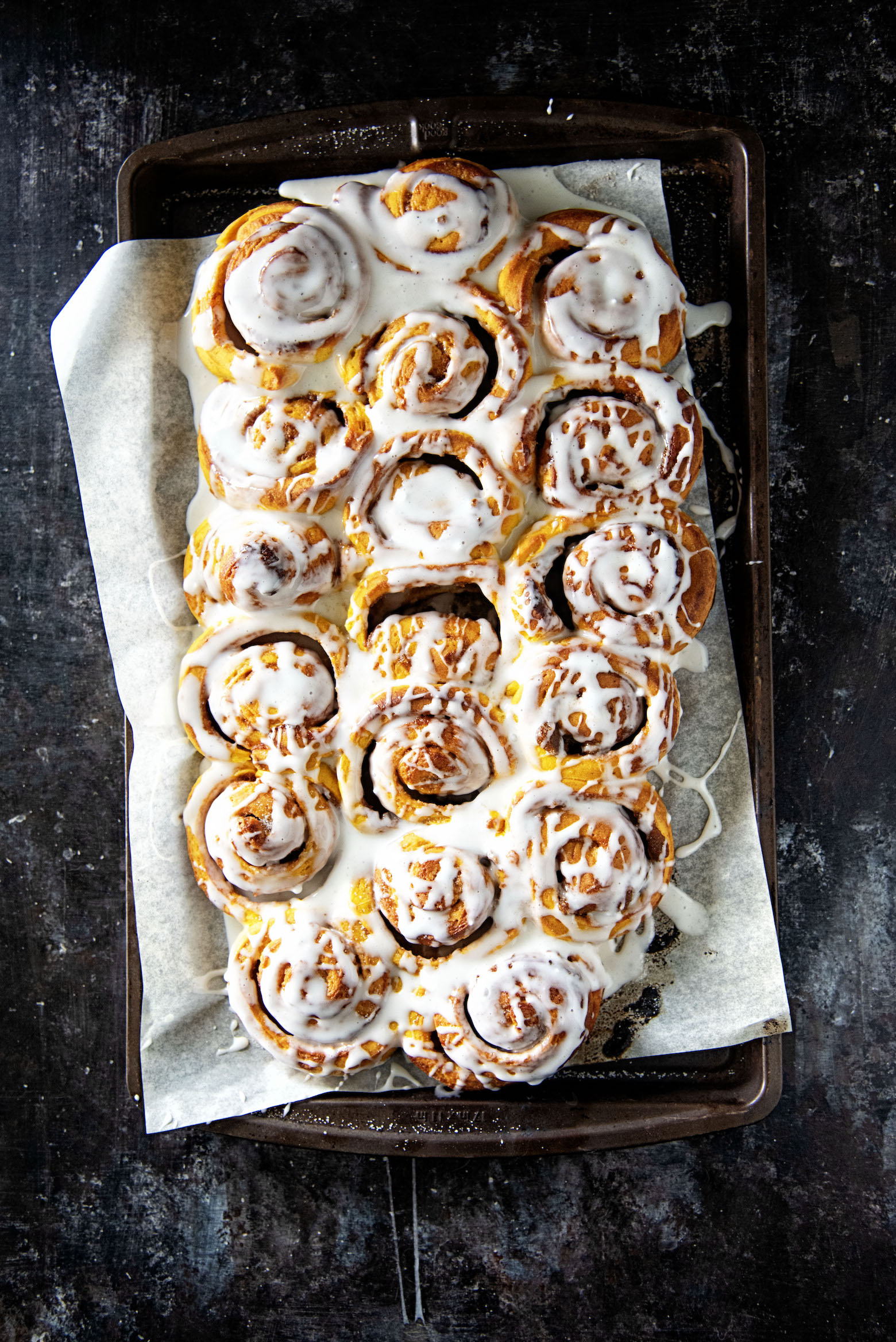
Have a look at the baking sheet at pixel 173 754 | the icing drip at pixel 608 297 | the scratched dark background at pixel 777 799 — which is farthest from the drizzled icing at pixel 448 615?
the scratched dark background at pixel 777 799

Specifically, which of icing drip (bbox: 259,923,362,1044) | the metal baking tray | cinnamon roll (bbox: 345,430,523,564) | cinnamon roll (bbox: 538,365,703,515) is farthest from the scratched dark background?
cinnamon roll (bbox: 345,430,523,564)

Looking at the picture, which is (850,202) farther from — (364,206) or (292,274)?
(292,274)

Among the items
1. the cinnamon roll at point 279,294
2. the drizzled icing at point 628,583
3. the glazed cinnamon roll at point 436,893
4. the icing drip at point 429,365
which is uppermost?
the cinnamon roll at point 279,294

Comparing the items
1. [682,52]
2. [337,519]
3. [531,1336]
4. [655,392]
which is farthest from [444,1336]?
[682,52]

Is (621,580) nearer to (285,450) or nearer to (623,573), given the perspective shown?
(623,573)

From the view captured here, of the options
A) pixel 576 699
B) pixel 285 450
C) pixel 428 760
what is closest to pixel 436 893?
pixel 428 760

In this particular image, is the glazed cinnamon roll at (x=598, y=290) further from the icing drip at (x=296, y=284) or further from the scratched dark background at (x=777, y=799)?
the scratched dark background at (x=777, y=799)

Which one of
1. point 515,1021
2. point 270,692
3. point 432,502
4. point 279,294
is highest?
point 279,294
